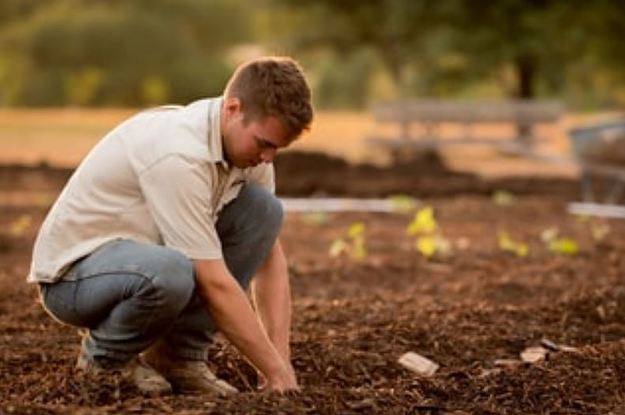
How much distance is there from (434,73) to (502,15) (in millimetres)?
4312

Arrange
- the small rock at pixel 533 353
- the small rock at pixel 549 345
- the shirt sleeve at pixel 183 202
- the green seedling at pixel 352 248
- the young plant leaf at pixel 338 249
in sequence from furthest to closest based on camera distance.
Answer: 1. the young plant leaf at pixel 338 249
2. the green seedling at pixel 352 248
3. the small rock at pixel 549 345
4. the small rock at pixel 533 353
5. the shirt sleeve at pixel 183 202

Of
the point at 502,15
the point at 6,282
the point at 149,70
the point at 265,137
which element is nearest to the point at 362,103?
the point at 149,70

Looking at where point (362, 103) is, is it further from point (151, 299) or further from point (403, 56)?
point (151, 299)

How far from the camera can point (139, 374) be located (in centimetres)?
485

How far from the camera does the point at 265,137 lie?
174 inches

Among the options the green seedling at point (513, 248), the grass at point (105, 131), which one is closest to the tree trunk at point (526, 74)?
the grass at point (105, 131)

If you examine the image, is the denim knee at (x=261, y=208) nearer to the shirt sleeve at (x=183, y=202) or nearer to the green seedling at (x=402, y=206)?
the shirt sleeve at (x=183, y=202)

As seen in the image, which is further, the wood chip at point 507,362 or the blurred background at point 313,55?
the blurred background at point 313,55

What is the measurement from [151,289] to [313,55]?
116 feet

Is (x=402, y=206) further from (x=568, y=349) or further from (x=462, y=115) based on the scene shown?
(x=462, y=115)

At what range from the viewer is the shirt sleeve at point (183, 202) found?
4352mm

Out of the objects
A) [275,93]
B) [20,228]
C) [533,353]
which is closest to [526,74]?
[20,228]

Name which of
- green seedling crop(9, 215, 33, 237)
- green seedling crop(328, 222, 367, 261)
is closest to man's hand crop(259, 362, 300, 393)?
green seedling crop(328, 222, 367, 261)

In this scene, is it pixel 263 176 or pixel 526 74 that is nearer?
pixel 263 176
